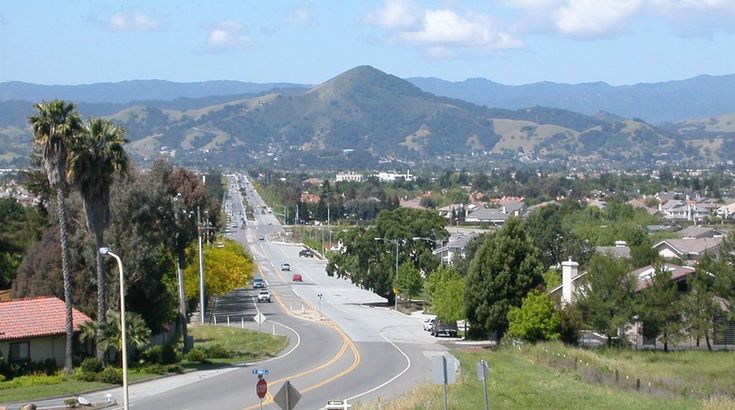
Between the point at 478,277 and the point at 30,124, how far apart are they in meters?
22.3

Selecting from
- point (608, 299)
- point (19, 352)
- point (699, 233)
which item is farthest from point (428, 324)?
point (699, 233)

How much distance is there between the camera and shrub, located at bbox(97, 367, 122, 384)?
4262 cm

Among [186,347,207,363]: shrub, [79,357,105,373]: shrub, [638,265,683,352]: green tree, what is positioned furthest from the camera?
[638,265,683,352]: green tree

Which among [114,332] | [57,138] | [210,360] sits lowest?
[210,360]

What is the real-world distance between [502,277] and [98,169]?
2017cm

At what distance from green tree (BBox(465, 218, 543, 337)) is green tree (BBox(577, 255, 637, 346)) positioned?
250 centimetres

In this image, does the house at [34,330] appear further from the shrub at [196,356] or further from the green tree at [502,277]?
the green tree at [502,277]

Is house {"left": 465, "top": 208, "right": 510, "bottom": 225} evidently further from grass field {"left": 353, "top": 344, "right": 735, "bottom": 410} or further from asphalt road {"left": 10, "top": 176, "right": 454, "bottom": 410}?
grass field {"left": 353, "top": 344, "right": 735, "bottom": 410}

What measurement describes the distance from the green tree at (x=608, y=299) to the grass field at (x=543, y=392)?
7015mm

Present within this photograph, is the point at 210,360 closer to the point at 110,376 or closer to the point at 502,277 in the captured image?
the point at 110,376

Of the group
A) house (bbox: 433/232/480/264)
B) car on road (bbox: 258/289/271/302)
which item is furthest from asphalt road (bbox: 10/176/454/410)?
house (bbox: 433/232/480/264)

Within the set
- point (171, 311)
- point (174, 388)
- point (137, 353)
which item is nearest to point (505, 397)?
point (174, 388)

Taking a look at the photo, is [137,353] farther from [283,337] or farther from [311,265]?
[311,265]

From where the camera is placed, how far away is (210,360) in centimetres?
5147
